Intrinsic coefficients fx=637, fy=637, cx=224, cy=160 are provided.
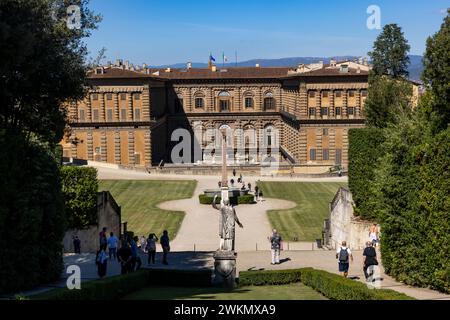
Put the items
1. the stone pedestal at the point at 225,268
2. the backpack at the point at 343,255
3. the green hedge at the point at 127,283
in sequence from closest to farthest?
the green hedge at the point at 127,283 < the backpack at the point at 343,255 < the stone pedestal at the point at 225,268

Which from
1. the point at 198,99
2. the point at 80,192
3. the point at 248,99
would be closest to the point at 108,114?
the point at 198,99

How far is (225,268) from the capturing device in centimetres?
2156

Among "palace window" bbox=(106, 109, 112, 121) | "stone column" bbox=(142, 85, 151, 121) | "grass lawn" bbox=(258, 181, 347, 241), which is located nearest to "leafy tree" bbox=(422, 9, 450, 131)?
"grass lawn" bbox=(258, 181, 347, 241)

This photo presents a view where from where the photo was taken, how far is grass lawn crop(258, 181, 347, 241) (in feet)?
132

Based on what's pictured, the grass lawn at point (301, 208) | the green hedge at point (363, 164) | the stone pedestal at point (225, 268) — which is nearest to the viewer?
the stone pedestal at point (225, 268)

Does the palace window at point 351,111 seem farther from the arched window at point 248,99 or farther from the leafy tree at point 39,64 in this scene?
the leafy tree at point 39,64

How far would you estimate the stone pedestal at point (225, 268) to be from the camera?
21.5 meters

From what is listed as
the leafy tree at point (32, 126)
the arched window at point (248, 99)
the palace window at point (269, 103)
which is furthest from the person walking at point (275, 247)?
the palace window at point (269, 103)

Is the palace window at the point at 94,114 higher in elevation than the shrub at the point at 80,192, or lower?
higher

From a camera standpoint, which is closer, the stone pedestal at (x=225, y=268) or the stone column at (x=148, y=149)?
the stone pedestal at (x=225, y=268)

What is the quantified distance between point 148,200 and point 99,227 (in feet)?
63.3

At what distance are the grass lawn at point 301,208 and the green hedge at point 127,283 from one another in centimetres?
1711

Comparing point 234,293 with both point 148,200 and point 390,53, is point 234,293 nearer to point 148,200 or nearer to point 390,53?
point 148,200

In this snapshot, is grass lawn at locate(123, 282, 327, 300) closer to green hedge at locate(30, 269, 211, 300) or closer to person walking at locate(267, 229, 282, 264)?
green hedge at locate(30, 269, 211, 300)
